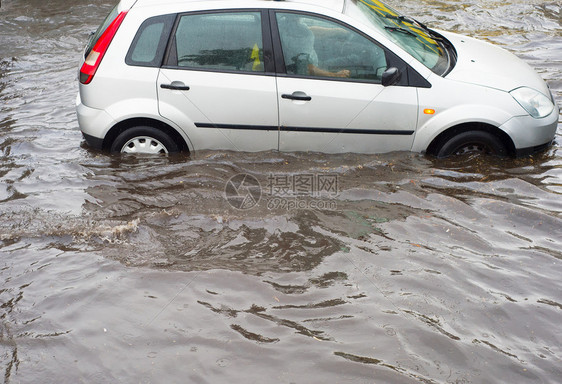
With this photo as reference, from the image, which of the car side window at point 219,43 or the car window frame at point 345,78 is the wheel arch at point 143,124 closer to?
the car side window at point 219,43

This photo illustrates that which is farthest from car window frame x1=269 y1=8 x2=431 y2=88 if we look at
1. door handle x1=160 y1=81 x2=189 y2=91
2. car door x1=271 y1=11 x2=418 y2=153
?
door handle x1=160 y1=81 x2=189 y2=91

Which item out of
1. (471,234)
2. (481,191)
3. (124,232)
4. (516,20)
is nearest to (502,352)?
(471,234)

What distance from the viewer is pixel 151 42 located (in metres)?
5.72

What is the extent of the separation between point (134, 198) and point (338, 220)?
1.90 metres

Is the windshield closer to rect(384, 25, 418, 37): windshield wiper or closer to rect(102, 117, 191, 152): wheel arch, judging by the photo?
rect(384, 25, 418, 37): windshield wiper

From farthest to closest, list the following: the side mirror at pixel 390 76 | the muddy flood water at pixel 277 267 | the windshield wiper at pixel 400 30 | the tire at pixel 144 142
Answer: the windshield wiper at pixel 400 30
the tire at pixel 144 142
the side mirror at pixel 390 76
the muddy flood water at pixel 277 267

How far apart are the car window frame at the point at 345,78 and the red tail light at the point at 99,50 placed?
58.3 inches

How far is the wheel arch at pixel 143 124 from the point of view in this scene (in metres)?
5.82

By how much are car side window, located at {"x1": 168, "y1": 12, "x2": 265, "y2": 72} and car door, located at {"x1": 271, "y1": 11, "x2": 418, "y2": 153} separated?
226 mm

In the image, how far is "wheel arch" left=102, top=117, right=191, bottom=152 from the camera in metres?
5.82

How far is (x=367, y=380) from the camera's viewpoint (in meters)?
3.32

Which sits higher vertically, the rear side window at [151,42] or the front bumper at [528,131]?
the rear side window at [151,42]

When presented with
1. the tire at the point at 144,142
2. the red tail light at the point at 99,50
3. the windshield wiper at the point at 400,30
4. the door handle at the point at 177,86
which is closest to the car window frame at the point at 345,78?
the windshield wiper at the point at 400,30

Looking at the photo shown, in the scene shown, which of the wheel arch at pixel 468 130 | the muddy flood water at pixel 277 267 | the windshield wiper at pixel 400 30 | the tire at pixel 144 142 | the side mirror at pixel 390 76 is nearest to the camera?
the muddy flood water at pixel 277 267
